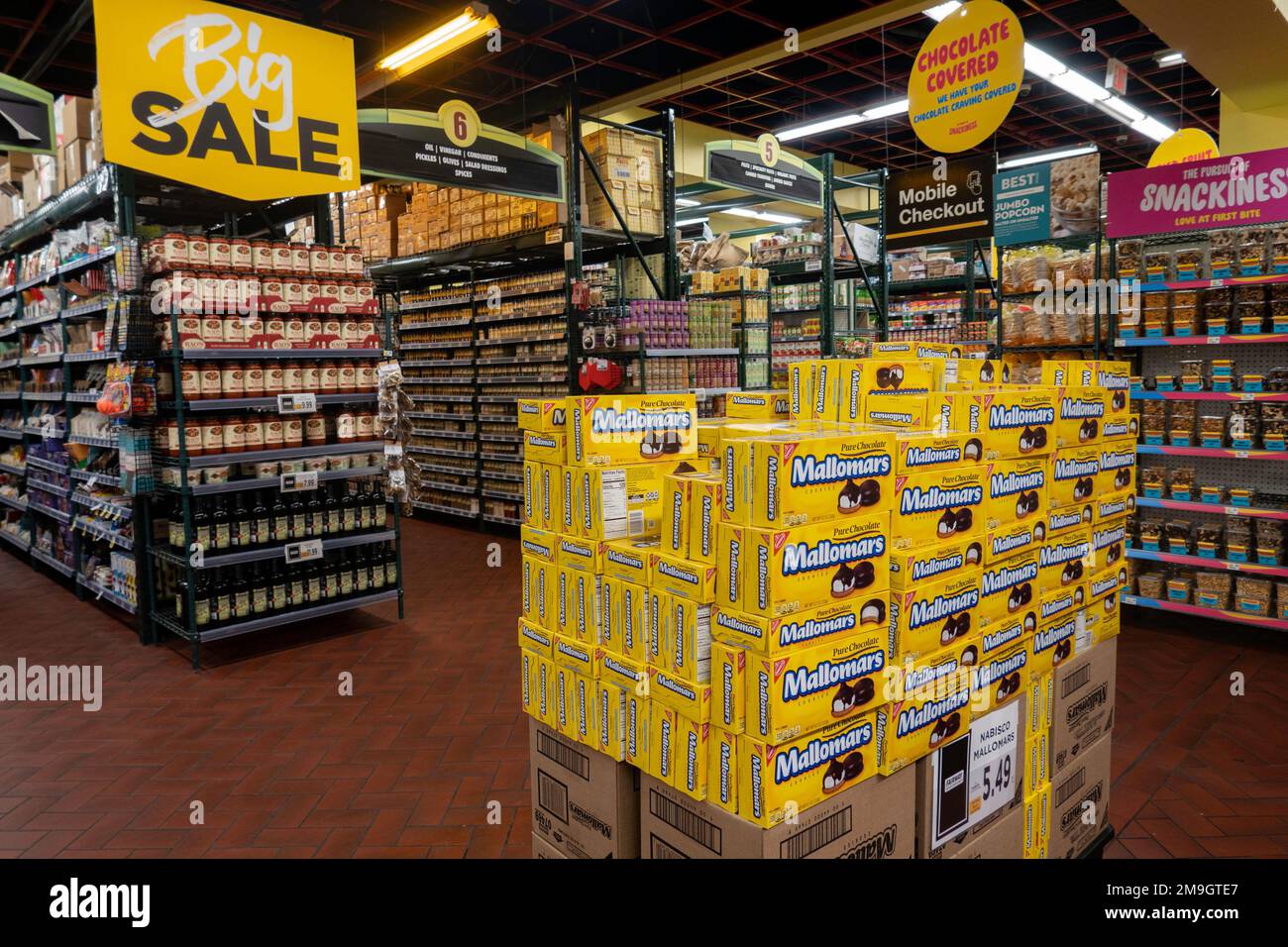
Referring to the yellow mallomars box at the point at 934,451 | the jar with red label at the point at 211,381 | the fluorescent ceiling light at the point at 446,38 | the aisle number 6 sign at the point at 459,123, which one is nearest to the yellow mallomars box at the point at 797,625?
the yellow mallomars box at the point at 934,451

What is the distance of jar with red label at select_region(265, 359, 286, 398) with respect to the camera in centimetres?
498

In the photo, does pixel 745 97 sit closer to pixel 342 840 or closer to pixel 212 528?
pixel 212 528

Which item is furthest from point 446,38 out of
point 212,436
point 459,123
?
point 212,436

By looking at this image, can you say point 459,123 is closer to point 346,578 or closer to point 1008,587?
point 346,578

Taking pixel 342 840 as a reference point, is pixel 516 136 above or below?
above

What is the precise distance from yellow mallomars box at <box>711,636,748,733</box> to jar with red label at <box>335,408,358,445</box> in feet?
13.3

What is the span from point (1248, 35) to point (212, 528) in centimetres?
844

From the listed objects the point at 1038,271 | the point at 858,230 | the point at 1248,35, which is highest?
the point at 1248,35

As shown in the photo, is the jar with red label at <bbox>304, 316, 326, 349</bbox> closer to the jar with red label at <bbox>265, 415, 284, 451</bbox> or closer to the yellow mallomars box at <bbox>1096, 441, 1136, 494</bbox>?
the jar with red label at <bbox>265, 415, 284, 451</bbox>

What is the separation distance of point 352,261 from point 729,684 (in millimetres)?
4477

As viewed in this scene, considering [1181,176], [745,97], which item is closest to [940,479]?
[1181,176]

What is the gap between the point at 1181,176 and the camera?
195 inches

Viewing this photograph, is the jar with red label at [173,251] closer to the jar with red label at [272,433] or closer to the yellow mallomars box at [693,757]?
the jar with red label at [272,433]

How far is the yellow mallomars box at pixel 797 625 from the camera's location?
1708mm
